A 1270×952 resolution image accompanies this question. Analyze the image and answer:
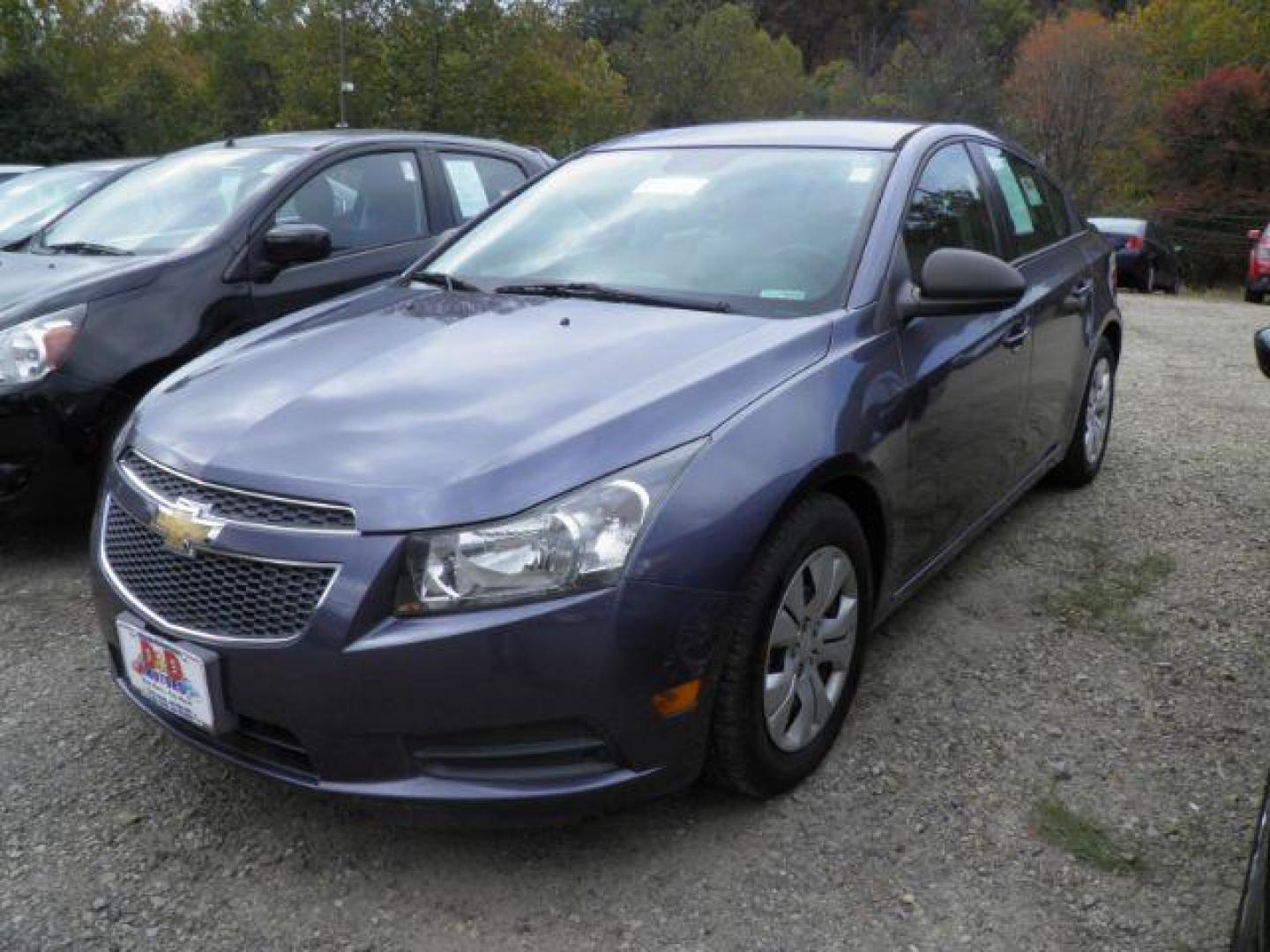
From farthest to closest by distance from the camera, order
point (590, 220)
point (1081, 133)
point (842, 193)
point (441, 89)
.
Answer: point (1081, 133) < point (441, 89) < point (590, 220) < point (842, 193)

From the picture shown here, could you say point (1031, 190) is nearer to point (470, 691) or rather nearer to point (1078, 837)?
point (1078, 837)

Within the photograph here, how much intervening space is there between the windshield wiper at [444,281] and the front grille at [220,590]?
4.05 feet

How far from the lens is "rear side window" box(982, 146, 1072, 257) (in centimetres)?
405

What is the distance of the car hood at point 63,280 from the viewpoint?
155 inches

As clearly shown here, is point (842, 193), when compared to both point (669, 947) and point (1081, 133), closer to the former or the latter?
point (669, 947)

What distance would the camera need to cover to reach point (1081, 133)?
30.9m

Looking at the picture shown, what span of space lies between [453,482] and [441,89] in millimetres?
24250

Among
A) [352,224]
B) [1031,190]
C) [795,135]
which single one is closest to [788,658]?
[795,135]

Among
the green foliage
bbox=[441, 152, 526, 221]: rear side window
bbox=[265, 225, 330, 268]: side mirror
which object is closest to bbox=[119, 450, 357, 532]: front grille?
bbox=[265, 225, 330, 268]: side mirror

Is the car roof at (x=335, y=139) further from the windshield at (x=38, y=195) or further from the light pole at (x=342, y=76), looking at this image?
the light pole at (x=342, y=76)

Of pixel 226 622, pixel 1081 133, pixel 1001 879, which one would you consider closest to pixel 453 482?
pixel 226 622

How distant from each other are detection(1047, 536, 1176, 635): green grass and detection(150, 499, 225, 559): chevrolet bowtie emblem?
8.65ft

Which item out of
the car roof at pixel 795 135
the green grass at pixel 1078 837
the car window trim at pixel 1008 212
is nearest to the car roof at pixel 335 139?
the car roof at pixel 795 135

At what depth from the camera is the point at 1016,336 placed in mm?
3705
